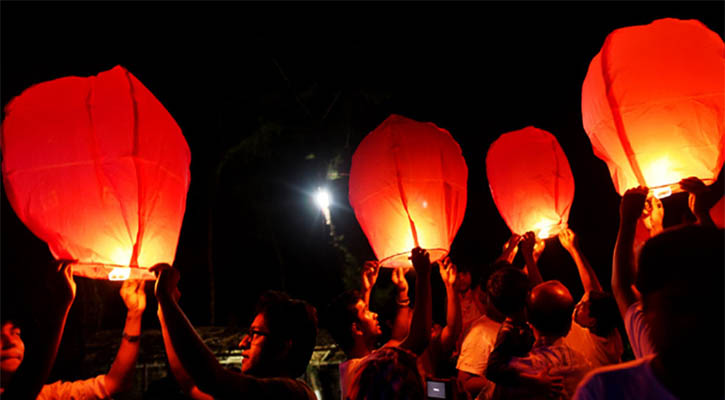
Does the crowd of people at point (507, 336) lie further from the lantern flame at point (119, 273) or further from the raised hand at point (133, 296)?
the lantern flame at point (119, 273)

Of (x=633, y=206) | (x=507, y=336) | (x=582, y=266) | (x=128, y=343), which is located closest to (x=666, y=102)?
(x=633, y=206)

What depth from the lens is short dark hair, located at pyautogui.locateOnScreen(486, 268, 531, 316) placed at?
2.97 m

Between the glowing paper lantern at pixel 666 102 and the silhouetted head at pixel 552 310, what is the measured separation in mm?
951

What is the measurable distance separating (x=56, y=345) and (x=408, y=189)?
2.30m

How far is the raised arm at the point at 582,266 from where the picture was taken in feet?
11.7

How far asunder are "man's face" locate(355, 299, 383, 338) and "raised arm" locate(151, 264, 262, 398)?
4.85ft

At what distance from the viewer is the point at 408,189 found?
3338 millimetres

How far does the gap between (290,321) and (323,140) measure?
1053 cm

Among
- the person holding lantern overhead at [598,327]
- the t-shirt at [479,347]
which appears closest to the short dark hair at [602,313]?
the person holding lantern overhead at [598,327]

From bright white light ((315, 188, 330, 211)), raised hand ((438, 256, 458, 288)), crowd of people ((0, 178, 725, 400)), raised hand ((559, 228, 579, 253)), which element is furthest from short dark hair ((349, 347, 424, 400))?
bright white light ((315, 188, 330, 211))

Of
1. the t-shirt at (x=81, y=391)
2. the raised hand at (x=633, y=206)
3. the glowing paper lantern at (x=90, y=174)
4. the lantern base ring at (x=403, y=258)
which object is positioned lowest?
the t-shirt at (x=81, y=391)

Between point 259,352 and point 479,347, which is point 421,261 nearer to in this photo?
point 259,352

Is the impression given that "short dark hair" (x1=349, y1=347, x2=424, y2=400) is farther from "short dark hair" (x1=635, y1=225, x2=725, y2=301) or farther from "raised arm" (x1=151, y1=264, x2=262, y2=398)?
"short dark hair" (x1=635, y1=225, x2=725, y2=301)

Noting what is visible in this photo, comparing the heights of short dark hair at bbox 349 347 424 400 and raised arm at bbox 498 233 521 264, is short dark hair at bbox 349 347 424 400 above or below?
below
